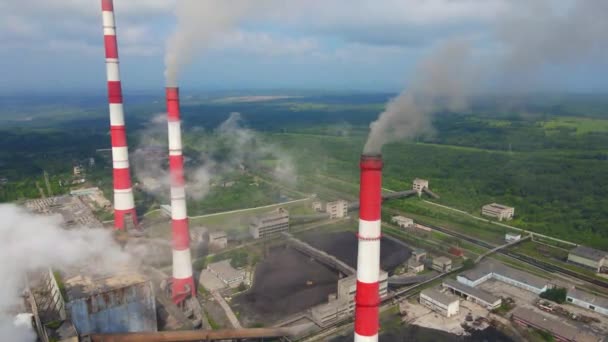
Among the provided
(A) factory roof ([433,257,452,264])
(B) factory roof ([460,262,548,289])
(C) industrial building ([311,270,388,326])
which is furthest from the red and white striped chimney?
(A) factory roof ([433,257,452,264])

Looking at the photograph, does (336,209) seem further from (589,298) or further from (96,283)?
(96,283)

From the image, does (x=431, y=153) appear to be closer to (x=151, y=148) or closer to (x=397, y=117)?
(x=151, y=148)

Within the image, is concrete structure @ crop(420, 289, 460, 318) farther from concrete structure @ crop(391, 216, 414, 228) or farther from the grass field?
the grass field

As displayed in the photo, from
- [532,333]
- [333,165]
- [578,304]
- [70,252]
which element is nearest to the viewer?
[70,252]

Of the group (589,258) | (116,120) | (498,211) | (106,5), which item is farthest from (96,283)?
(498,211)

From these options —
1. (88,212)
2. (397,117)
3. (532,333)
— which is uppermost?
(397,117)

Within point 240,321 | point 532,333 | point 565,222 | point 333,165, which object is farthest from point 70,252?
point 333,165

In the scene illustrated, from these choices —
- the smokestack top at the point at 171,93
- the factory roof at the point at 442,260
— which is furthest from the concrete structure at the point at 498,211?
the smokestack top at the point at 171,93

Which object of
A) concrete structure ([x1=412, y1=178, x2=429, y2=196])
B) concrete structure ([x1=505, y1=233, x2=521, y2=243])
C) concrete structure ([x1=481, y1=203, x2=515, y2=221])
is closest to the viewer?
concrete structure ([x1=505, y1=233, x2=521, y2=243])
